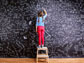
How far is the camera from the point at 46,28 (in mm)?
2748

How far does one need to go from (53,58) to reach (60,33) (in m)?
0.91

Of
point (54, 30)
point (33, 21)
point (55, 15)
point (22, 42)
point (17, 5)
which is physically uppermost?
point (17, 5)

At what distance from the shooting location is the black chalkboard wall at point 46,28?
2.72 metres

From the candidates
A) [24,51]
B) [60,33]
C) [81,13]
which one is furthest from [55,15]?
[24,51]

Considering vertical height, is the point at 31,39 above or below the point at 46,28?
below

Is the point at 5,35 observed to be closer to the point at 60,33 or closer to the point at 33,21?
the point at 33,21

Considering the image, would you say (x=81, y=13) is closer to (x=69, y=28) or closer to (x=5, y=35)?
(x=69, y=28)

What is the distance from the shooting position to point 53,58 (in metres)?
2.67

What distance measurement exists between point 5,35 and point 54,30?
1.77m

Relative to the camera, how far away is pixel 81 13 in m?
2.80

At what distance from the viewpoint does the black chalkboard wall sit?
2.72m

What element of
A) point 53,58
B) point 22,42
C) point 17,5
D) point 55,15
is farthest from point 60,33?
point 17,5

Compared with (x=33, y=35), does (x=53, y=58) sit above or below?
below

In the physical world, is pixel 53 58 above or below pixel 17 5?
below
